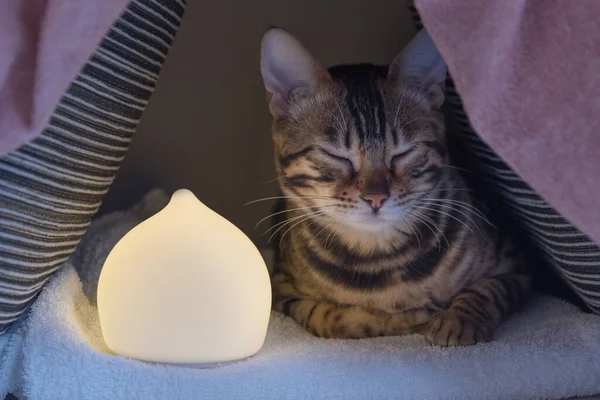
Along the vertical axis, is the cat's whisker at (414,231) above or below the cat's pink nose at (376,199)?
below

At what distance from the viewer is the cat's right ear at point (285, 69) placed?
121 cm

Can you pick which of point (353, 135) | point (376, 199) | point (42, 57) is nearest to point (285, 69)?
point (353, 135)

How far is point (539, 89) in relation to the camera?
81cm

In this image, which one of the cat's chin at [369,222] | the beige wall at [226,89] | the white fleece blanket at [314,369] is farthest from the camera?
the beige wall at [226,89]

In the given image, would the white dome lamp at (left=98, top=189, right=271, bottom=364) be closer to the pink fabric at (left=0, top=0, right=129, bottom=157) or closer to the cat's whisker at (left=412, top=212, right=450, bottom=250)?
the pink fabric at (left=0, top=0, right=129, bottom=157)

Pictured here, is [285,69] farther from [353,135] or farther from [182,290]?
[182,290]

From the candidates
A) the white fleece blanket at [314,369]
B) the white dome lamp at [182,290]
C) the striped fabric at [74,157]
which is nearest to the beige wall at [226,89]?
the striped fabric at [74,157]

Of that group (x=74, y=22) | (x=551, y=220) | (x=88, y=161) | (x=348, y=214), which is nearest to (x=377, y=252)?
(x=348, y=214)

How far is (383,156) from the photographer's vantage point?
47.2 inches

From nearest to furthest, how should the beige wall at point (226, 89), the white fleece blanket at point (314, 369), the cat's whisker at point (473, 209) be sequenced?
the white fleece blanket at point (314, 369) < the cat's whisker at point (473, 209) < the beige wall at point (226, 89)

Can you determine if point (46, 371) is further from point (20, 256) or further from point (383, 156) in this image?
point (383, 156)

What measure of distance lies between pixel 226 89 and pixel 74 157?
763 millimetres

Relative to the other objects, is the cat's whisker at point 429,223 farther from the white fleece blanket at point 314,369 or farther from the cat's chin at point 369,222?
the white fleece blanket at point 314,369

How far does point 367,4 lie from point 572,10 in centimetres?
97
